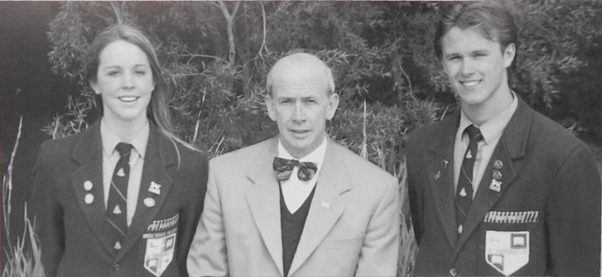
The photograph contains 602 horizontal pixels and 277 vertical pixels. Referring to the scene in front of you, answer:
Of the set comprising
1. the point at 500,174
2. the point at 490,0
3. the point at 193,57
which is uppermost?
the point at 490,0

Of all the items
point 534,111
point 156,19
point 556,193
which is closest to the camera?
point 556,193

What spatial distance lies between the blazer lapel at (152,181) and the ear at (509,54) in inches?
66.0

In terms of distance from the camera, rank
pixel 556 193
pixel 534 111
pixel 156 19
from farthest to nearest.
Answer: pixel 156 19 → pixel 534 111 → pixel 556 193

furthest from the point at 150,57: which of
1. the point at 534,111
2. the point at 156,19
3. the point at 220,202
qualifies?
the point at 534,111

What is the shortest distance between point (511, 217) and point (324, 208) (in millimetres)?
873

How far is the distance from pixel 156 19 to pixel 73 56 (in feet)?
1.51

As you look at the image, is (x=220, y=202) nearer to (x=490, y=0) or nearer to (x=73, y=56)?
(x=73, y=56)

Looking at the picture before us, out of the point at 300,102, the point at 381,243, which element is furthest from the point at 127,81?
the point at 381,243

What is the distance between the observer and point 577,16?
376 centimetres

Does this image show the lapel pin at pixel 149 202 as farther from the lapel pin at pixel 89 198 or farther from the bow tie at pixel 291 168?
the bow tie at pixel 291 168

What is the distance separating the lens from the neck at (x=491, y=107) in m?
3.34

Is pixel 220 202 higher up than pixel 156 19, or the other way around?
pixel 156 19

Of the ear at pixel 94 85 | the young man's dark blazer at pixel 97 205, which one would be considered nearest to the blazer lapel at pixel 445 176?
the young man's dark blazer at pixel 97 205

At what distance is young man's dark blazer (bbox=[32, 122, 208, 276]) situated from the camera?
3449 millimetres
